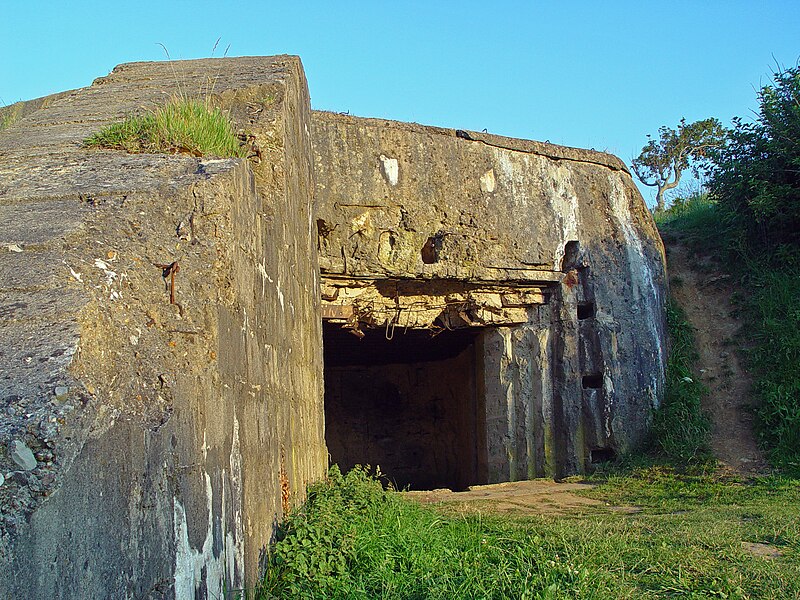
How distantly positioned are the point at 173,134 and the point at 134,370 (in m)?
1.50

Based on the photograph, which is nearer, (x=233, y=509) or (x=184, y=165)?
(x=233, y=509)

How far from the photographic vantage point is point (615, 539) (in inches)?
171

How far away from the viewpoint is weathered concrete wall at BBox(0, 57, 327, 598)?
1574mm

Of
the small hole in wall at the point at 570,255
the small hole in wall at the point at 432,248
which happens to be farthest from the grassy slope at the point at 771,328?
the small hole in wall at the point at 432,248

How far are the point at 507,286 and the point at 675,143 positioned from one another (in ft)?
47.1

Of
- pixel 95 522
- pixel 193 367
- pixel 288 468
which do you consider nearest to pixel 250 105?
pixel 288 468

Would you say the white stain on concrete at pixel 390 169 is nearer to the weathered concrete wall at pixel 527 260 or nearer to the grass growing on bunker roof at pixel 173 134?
the weathered concrete wall at pixel 527 260

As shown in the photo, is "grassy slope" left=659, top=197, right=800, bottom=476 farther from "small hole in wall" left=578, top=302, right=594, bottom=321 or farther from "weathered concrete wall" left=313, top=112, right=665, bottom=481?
"small hole in wall" left=578, top=302, right=594, bottom=321

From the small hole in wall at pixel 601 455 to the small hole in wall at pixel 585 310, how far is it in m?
1.33

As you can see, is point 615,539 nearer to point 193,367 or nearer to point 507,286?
point 193,367

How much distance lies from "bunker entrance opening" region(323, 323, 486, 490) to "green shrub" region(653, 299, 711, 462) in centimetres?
298

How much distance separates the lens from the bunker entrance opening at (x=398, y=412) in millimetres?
11047

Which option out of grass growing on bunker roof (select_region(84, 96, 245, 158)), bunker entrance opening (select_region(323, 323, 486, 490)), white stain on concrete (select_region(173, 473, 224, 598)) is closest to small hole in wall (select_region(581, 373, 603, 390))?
bunker entrance opening (select_region(323, 323, 486, 490))

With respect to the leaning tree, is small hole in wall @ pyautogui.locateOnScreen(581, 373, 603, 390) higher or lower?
lower
